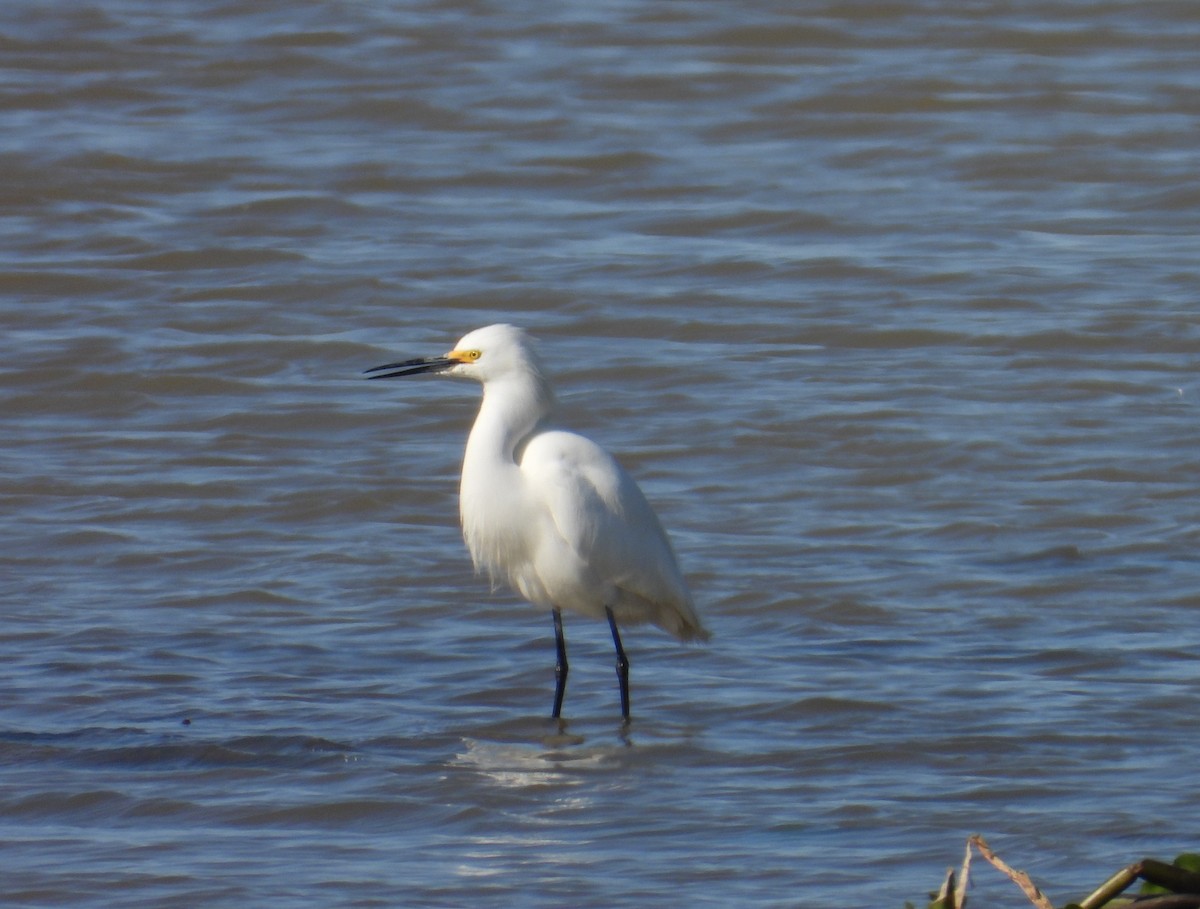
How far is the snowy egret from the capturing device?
5.41 meters

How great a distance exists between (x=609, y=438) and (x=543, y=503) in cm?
259

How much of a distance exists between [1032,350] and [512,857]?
5.25 metres

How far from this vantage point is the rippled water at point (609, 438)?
4.39 meters

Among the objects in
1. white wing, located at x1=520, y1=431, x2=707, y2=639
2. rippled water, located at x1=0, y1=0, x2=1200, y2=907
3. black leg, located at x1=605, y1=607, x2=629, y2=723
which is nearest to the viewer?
rippled water, located at x1=0, y1=0, x2=1200, y2=907

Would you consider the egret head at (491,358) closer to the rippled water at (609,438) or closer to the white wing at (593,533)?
the white wing at (593,533)

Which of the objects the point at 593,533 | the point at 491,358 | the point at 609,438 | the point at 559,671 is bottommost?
the point at 609,438

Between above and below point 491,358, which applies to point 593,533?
below

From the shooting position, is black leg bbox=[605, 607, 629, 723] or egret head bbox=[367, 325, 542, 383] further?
egret head bbox=[367, 325, 542, 383]

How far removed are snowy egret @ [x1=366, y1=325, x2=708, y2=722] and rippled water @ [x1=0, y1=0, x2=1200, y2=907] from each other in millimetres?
309

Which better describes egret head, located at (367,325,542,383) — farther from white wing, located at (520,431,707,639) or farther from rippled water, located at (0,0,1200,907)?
rippled water, located at (0,0,1200,907)

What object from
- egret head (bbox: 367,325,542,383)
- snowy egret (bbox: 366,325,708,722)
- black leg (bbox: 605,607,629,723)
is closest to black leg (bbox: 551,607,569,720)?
snowy egret (bbox: 366,325,708,722)

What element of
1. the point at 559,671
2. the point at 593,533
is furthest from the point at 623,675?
the point at 593,533

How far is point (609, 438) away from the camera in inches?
315

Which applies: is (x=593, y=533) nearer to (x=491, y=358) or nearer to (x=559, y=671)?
(x=559, y=671)
